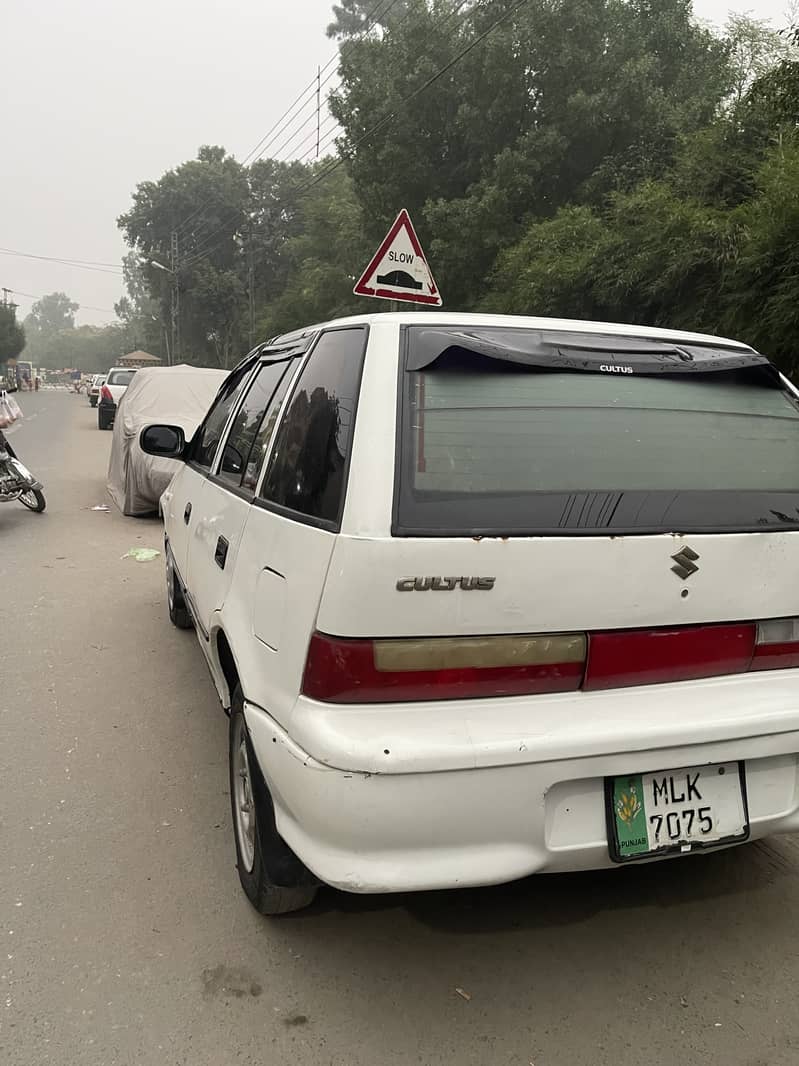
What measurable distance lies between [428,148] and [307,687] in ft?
60.6

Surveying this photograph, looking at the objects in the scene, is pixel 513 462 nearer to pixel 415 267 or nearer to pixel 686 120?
pixel 415 267

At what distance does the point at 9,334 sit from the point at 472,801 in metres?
76.2

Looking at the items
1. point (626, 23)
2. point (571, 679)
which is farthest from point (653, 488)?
point (626, 23)

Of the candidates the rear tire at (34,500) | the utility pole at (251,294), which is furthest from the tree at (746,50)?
the utility pole at (251,294)

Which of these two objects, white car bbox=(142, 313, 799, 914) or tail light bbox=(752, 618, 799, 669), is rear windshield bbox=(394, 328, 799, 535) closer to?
white car bbox=(142, 313, 799, 914)

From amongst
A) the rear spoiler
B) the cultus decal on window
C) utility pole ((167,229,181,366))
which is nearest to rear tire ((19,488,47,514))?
the rear spoiler

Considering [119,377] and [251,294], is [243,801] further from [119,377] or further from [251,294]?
[251,294]

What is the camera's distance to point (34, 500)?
9180 millimetres

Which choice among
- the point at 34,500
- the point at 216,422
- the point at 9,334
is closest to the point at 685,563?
the point at 216,422

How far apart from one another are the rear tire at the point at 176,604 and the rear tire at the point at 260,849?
99.1 inches

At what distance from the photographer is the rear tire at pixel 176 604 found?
4.99 m

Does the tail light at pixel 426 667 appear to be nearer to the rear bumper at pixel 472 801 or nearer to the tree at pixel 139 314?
the rear bumper at pixel 472 801

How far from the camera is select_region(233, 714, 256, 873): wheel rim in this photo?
2.45 meters

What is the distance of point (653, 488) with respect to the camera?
6.87 feet
